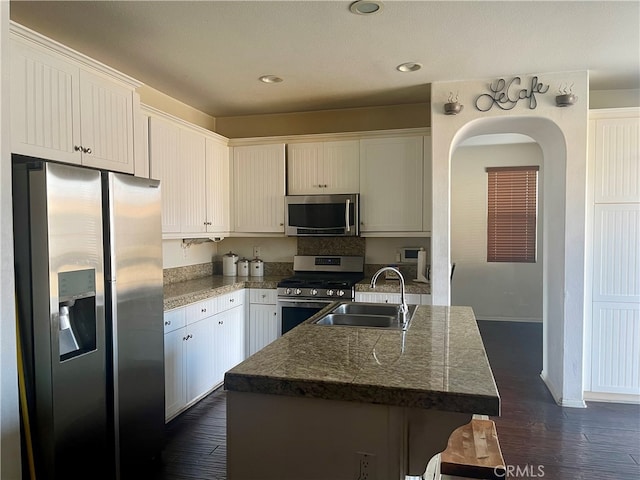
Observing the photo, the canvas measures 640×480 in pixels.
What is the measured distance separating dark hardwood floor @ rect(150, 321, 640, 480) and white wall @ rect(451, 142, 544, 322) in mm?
2602

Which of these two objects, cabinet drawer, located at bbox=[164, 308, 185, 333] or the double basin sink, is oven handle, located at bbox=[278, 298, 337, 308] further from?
the double basin sink

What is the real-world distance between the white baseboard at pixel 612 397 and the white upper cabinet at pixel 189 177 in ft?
11.7

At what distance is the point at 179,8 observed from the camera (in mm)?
2291

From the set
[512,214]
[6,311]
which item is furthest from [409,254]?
[6,311]

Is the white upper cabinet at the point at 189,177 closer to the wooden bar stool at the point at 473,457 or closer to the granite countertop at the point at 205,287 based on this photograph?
the granite countertop at the point at 205,287

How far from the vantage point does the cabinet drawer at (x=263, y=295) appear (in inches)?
158

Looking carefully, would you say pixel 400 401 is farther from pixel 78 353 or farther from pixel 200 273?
pixel 200 273

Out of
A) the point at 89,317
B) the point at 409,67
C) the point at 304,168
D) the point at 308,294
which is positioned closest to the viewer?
the point at 89,317

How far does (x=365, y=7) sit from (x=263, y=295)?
103 inches

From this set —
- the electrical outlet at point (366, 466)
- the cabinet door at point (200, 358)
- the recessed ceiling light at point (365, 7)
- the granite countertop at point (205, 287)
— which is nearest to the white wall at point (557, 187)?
the recessed ceiling light at point (365, 7)

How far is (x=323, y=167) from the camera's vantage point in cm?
421

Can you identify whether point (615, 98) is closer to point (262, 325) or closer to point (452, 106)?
point (452, 106)

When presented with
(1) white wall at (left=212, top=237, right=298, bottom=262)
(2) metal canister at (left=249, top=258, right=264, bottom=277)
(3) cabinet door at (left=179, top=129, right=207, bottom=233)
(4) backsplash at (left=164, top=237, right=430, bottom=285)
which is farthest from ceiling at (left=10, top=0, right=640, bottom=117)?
(2) metal canister at (left=249, top=258, right=264, bottom=277)

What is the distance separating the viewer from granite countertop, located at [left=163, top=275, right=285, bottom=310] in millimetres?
3090
